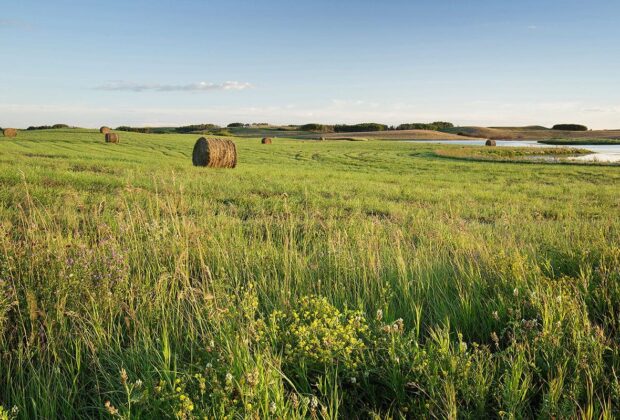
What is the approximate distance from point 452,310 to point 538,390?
126 centimetres

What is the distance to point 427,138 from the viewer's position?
10131 cm

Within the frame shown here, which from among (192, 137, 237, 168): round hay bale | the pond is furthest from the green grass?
(192, 137, 237, 168): round hay bale

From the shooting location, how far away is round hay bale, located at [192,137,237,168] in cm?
2641

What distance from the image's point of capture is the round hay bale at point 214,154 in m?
26.4

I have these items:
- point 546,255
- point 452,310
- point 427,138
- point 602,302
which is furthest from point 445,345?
point 427,138

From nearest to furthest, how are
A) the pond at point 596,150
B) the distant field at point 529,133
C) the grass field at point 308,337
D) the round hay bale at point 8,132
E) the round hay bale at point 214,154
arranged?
1. the grass field at point 308,337
2. the round hay bale at point 214,154
3. the pond at point 596,150
4. the round hay bale at point 8,132
5. the distant field at point 529,133

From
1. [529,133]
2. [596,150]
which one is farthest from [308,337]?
[529,133]

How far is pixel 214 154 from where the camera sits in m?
26.5

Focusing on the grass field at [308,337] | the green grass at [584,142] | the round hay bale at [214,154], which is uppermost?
the green grass at [584,142]

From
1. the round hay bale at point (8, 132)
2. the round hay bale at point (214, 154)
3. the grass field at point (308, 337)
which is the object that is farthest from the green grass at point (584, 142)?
the grass field at point (308, 337)

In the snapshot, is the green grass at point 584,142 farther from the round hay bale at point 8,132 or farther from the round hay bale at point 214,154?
the round hay bale at point 8,132

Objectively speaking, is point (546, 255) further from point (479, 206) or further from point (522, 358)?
point (479, 206)

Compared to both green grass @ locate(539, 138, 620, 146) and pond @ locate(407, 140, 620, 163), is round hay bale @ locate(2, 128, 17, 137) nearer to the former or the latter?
pond @ locate(407, 140, 620, 163)

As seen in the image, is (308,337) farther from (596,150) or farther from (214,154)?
(596,150)
